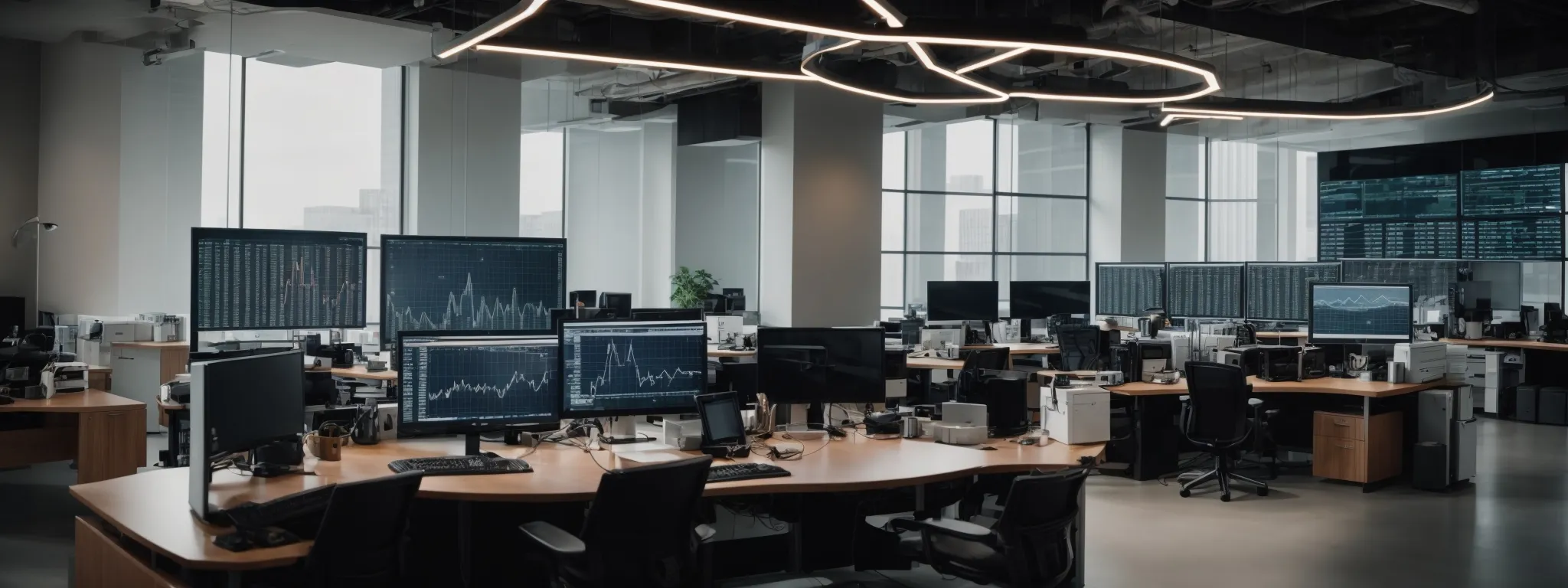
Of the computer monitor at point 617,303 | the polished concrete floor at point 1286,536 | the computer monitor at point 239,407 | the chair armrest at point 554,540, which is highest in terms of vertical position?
the computer monitor at point 617,303

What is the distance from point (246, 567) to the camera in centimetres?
316

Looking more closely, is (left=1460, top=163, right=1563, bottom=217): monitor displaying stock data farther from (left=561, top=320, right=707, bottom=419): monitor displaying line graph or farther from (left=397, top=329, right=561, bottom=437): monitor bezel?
(left=397, top=329, right=561, bottom=437): monitor bezel

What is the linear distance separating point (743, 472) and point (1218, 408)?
14.3 ft

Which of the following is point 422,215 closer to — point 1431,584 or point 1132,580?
point 1132,580

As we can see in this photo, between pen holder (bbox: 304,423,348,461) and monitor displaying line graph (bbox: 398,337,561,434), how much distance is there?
259 millimetres

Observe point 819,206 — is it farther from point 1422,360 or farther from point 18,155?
point 18,155

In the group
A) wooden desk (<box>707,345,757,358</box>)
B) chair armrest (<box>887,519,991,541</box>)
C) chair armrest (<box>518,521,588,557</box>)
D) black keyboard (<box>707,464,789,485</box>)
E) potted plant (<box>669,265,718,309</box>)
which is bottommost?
chair armrest (<box>887,519,991,541</box>)

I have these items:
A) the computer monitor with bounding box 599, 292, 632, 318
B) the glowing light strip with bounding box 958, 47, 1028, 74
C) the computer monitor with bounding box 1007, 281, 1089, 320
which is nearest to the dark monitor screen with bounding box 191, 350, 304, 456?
the glowing light strip with bounding box 958, 47, 1028, 74

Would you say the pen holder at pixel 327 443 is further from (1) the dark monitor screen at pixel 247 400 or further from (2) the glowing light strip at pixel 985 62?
(2) the glowing light strip at pixel 985 62

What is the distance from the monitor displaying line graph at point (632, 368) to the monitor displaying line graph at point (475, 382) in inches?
3.0

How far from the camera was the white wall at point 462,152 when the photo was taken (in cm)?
1084

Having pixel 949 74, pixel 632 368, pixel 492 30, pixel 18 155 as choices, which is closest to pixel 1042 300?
pixel 949 74

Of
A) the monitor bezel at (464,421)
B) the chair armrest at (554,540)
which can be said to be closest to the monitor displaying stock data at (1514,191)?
the monitor bezel at (464,421)

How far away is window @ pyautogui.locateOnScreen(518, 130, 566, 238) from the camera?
44.6 ft
